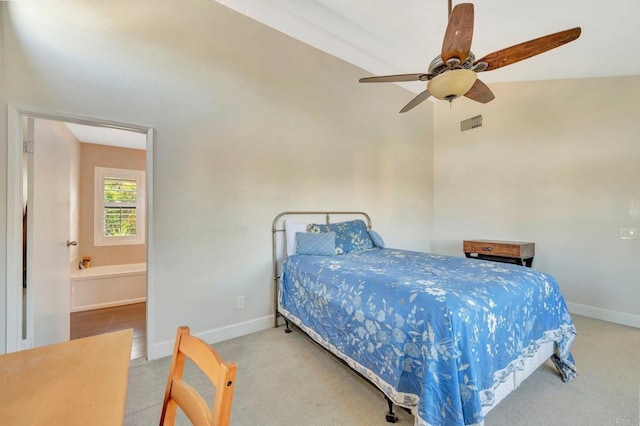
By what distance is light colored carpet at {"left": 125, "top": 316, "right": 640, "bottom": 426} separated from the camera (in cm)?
166

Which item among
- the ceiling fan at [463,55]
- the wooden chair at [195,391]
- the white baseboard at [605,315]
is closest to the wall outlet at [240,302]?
the wooden chair at [195,391]

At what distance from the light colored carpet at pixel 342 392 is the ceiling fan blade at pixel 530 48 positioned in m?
2.29

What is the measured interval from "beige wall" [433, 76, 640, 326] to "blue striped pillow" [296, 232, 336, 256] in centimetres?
263

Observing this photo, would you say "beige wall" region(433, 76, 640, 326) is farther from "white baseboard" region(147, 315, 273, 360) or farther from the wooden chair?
the wooden chair

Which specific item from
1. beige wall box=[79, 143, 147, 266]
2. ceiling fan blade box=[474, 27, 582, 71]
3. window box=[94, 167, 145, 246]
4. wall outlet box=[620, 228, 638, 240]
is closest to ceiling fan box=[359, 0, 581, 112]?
ceiling fan blade box=[474, 27, 582, 71]

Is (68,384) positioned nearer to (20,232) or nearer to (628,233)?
(20,232)

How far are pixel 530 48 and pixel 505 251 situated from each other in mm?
2513

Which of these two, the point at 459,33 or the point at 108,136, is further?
the point at 108,136

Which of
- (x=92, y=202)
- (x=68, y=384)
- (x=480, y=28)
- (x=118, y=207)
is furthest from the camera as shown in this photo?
(x=118, y=207)

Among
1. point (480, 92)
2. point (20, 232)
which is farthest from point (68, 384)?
point (480, 92)

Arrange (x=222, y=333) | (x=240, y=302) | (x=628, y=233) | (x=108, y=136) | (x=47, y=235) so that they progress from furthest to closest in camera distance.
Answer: (x=108, y=136) < (x=628, y=233) < (x=240, y=302) < (x=222, y=333) < (x=47, y=235)

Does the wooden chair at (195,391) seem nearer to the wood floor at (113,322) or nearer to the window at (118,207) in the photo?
the wood floor at (113,322)

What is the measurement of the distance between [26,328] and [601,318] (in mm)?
5585

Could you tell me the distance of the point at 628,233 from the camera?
9.75 ft
